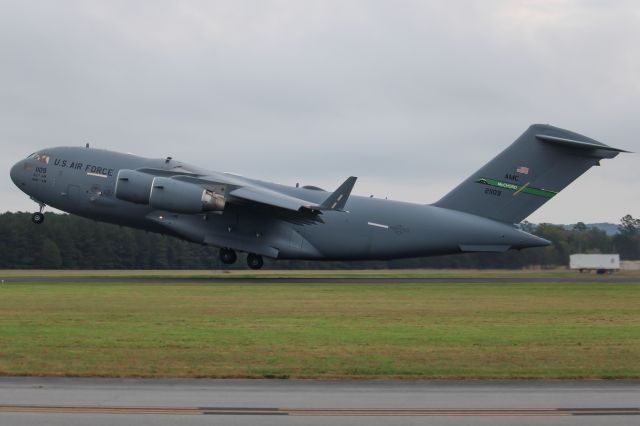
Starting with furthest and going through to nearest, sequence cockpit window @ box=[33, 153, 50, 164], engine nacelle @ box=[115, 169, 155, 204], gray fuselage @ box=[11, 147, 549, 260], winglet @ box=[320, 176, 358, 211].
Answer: cockpit window @ box=[33, 153, 50, 164] < gray fuselage @ box=[11, 147, 549, 260] < engine nacelle @ box=[115, 169, 155, 204] < winglet @ box=[320, 176, 358, 211]

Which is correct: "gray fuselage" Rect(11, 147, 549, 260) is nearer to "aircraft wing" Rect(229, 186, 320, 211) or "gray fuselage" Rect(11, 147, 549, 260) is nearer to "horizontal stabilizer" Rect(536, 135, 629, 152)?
"aircraft wing" Rect(229, 186, 320, 211)

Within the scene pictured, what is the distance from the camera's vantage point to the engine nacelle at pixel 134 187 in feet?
134

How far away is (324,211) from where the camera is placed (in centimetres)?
4278

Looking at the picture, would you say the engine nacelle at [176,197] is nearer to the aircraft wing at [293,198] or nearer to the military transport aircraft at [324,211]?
the military transport aircraft at [324,211]

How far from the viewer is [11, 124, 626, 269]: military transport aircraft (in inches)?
1676

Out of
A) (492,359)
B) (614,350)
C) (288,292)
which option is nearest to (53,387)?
(492,359)

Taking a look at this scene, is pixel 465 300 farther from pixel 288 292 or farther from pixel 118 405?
pixel 118 405

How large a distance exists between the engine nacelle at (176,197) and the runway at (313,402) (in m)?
25.6

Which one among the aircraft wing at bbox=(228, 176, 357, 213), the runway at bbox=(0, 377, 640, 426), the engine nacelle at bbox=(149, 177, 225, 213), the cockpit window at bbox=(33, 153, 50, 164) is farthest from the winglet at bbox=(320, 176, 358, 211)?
the runway at bbox=(0, 377, 640, 426)

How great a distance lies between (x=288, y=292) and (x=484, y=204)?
43.1 feet

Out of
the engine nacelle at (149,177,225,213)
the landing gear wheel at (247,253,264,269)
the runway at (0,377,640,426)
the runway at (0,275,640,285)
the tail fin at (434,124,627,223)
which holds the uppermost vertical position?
the tail fin at (434,124,627,223)

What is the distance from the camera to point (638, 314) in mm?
26453

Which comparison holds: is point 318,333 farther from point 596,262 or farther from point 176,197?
point 596,262

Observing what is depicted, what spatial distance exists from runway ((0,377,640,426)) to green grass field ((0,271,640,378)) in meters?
1.08
